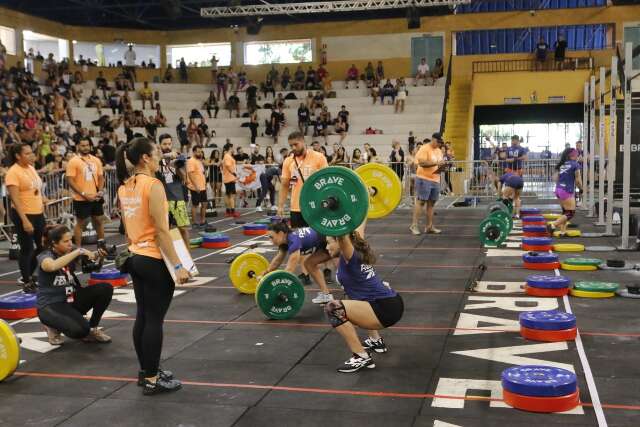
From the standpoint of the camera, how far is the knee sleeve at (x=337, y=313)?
5.02 meters

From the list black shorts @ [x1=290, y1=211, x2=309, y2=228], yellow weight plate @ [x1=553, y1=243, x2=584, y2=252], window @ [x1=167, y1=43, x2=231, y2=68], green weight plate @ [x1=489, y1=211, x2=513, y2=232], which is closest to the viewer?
black shorts @ [x1=290, y1=211, x2=309, y2=228]

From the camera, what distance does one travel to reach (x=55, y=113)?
75.4ft

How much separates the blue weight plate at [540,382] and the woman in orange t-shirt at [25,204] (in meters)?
5.44

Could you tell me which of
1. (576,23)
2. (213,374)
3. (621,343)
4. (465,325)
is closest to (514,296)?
(465,325)

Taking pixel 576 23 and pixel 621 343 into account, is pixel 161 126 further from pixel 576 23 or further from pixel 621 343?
pixel 621 343

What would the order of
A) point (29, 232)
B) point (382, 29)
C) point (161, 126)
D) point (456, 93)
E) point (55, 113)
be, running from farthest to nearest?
point (382, 29), point (456, 93), point (161, 126), point (55, 113), point (29, 232)

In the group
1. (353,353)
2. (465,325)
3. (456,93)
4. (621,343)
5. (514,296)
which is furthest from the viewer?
(456,93)

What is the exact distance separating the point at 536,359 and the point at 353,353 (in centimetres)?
134

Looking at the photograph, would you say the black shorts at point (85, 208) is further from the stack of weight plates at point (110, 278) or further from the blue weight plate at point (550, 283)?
the blue weight plate at point (550, 283)

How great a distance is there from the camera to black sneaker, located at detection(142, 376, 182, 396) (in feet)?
15.5

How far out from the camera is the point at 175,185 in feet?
30.9

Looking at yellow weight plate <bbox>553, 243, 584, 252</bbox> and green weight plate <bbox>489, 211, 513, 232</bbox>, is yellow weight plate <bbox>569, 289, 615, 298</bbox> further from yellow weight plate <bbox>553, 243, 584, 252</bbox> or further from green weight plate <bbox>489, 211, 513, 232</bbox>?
green weight plate <bbox>489, 211, 513, 232</bbox>

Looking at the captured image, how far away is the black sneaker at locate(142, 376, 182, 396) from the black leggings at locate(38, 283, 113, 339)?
127cm

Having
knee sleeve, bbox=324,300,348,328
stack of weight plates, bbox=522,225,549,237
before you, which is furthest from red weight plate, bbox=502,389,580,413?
stack of weight plates, bbox=522,225,549,237
